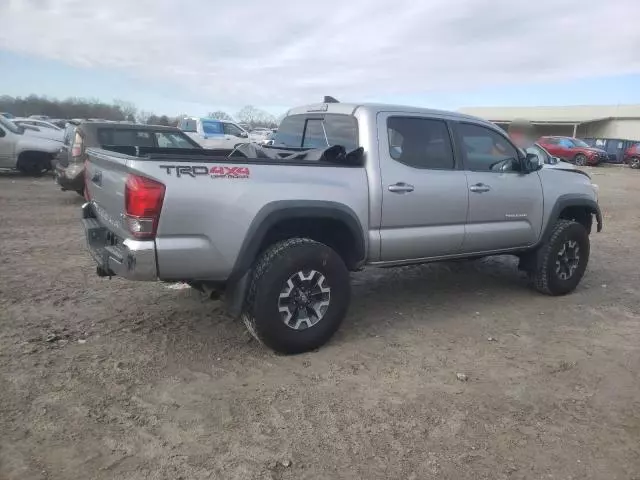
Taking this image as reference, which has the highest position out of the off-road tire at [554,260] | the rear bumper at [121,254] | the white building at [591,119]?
the white building at [591,119]

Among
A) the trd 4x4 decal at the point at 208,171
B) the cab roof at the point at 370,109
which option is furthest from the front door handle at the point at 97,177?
the cab roof at the point at 370,109

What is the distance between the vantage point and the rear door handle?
4.44m

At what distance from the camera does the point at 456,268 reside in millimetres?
7062

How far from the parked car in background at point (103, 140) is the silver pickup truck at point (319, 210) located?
5.14m

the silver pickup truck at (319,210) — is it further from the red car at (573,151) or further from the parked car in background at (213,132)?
the red car at (573,151)

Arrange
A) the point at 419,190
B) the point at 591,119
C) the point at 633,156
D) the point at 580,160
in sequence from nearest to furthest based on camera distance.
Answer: the point at 419,190
the point at 580,160
the point at 633,156
the point at 591,119

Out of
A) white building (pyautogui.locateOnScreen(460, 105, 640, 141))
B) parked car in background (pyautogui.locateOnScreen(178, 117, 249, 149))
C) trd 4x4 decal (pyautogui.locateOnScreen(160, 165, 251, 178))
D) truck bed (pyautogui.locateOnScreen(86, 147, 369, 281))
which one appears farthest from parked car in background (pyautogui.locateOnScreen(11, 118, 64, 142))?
white building (pyautogui.locateOnScreen(460, 105, 640, 141))

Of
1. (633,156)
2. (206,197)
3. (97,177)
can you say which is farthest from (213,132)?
(633,156)

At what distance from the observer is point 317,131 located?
5129 mm

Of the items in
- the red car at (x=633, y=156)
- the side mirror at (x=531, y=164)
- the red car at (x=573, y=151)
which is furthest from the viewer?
the red car at (x=633, y=156)

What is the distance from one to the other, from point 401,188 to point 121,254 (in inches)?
88.1

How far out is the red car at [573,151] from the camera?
30.4 meters

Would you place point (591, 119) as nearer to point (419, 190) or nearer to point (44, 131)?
point (44, 131)

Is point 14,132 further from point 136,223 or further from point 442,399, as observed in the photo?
point 442,399
